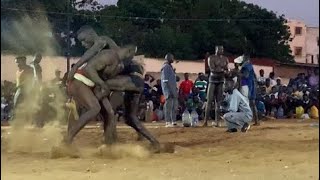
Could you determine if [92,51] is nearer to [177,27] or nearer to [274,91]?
[274,91]

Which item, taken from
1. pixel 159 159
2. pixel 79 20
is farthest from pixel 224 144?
pixel 79 20

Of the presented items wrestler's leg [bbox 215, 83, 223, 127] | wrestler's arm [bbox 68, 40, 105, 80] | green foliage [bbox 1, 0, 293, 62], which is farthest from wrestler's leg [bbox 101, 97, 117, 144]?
green foliage [bbox 1, 0, 293, 62]

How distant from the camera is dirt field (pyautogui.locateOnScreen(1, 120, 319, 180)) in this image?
6590mm

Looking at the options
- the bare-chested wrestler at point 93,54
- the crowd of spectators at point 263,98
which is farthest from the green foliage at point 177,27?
the bare-chested wrestler at point 93,54

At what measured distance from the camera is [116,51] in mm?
8453

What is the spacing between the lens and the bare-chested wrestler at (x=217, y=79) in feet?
43.5

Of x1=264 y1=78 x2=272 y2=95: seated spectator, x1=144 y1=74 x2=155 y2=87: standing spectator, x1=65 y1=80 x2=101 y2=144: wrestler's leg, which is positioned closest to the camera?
x1=65 y1=80 x2=101 y2=144: wrestler's leg

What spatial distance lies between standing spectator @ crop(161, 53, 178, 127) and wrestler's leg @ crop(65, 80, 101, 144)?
484 cm

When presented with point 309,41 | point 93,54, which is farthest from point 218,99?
point 309,41

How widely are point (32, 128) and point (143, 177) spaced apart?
285 cm

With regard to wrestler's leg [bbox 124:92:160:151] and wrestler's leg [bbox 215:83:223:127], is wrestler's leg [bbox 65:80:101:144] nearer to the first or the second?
wrestler's leg [bbox 124:92:160:151]

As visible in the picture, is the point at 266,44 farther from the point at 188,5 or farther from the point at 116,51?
the point at 116,51

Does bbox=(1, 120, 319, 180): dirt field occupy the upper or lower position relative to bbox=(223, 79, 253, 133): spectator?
lower

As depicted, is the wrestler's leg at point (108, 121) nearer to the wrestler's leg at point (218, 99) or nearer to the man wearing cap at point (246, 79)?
the man wearing cap at point (246, 79)
